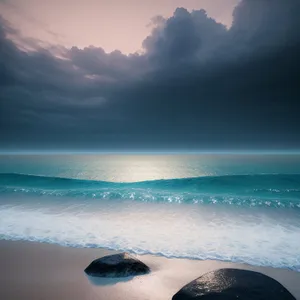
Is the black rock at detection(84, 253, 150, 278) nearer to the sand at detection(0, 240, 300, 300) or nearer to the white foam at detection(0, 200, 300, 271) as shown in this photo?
the sand at detection(0, 240, 300, 300)

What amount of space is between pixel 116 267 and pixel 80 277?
805 mm

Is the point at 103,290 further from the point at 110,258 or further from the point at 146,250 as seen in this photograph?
the point at 146,250

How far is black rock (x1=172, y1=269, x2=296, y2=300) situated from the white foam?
168 cm

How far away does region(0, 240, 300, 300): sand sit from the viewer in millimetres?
3914

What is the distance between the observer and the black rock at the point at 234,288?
11.2 ft

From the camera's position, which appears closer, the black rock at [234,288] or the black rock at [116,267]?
the black rock at [234,288]

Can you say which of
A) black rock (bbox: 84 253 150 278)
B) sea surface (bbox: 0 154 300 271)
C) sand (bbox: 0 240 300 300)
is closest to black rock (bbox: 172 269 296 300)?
sand (bbox: 0 240 300 300)

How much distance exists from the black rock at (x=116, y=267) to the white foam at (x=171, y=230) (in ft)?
4.32

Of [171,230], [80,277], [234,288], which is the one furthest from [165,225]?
[234,288]

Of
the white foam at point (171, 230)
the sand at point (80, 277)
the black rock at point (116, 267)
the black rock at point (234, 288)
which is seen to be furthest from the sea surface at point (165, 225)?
the black rock at point (234, 288)

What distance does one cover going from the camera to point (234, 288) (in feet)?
11.7

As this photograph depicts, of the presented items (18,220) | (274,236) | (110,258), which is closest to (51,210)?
(18,220)

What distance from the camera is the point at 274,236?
7359 mm

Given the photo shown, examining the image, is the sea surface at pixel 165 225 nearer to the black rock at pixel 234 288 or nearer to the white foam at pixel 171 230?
the white foam at pixel 171 230
